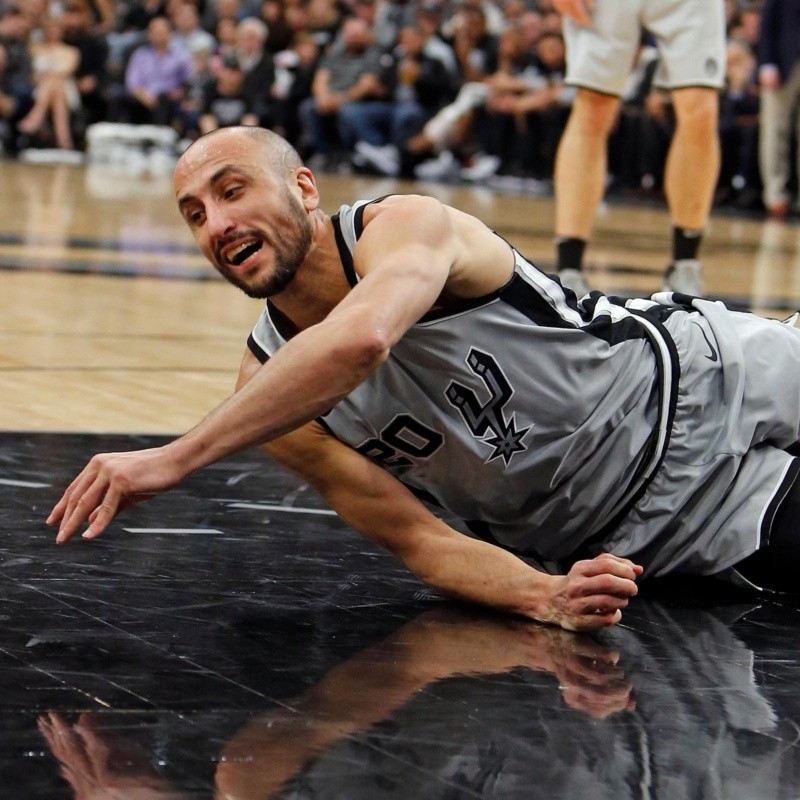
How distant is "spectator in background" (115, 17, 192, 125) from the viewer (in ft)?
55.4

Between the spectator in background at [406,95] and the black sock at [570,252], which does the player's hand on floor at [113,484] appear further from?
the spectator in background at [406,95]

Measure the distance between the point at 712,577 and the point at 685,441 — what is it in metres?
0.24

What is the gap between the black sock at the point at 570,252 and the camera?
513 centimetres

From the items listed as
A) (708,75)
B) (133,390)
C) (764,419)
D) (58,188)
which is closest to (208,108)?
(58,188)

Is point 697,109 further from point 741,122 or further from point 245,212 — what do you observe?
point 741,122

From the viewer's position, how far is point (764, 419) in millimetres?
2576

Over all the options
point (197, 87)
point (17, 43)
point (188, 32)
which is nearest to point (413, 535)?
point (197, 87)

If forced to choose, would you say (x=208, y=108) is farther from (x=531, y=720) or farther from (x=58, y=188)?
(x=531, y=720)

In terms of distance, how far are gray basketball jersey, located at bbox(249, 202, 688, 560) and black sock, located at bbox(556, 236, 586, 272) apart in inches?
101

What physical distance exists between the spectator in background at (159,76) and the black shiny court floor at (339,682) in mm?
14532

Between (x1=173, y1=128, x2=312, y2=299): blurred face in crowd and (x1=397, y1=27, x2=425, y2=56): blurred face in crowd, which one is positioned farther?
(x1=397, y1=27, x2=425, y2=56): blurred face in crowd

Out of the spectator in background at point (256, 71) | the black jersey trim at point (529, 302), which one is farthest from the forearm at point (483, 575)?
the spectator in background at point (256, 71)

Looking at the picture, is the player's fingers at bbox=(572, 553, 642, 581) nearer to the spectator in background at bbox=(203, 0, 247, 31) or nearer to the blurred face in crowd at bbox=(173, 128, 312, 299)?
the blurred face in crowd at bbox=(173, 128, 312, 299)

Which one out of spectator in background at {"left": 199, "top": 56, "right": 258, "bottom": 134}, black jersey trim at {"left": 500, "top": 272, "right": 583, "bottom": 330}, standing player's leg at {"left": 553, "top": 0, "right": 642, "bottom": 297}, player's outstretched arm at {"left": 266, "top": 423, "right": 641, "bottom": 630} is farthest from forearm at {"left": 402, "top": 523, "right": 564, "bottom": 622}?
spectator in background at {"left": 199, "top": 56, "right": 258, "bottom": 134}
